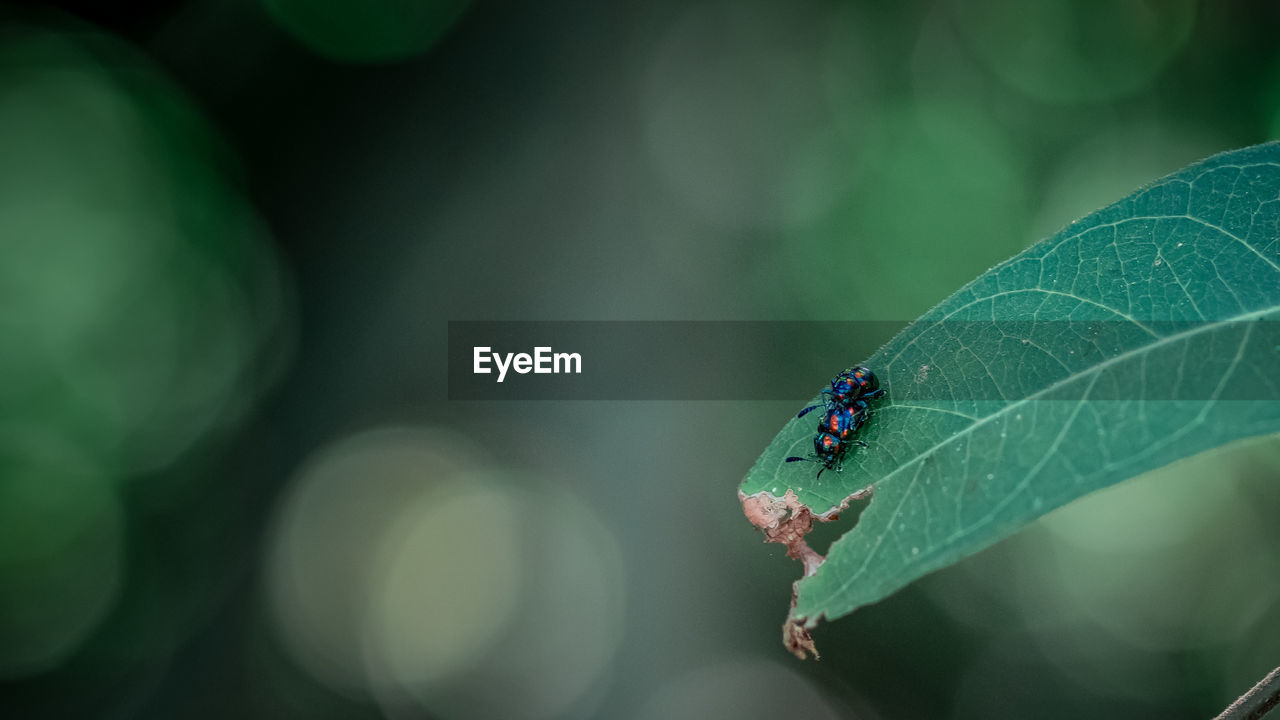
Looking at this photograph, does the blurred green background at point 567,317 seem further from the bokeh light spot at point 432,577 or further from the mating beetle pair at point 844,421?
the mating beetle pair at point 844,421

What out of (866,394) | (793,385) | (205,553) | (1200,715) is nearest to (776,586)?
(793,385)

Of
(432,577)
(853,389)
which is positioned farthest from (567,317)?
(853,389)

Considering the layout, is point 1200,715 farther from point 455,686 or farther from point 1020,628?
point 455,686

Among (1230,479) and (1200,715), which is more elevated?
(1230,479)

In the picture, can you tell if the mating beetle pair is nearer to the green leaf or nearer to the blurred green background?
the green leaf

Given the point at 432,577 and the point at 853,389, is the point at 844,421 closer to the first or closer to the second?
the point at 853,389

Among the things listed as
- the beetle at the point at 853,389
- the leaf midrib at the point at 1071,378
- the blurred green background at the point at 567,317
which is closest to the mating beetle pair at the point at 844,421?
the beetle at the point at 853,389

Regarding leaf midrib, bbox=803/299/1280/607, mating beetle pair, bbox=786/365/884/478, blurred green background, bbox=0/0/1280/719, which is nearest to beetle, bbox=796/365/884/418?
mating beetle pair, bbox=786/365/884/478
